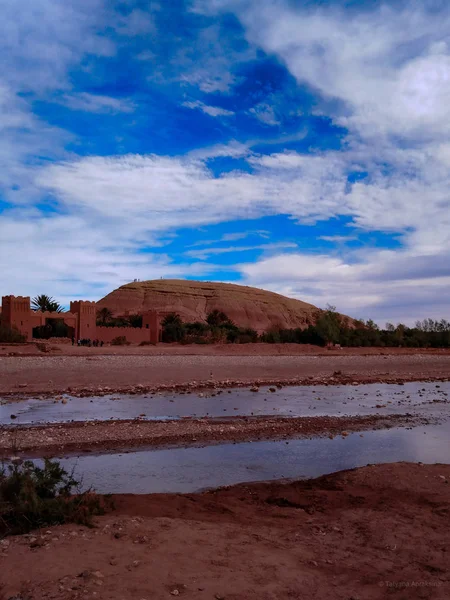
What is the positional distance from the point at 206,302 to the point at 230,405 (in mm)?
100279

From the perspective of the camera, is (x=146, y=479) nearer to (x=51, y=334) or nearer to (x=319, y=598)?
(x=319, y=598)

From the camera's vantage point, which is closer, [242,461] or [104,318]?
[242,461]

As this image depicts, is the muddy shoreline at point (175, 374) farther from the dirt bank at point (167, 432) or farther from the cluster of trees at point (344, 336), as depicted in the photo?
the cluster of trees at point (344, 336)

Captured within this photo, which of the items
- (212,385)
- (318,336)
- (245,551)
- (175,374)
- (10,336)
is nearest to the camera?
(245,551)

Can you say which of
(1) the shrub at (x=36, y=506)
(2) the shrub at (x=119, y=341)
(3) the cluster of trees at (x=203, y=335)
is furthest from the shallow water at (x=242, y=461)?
(3) the cluster of trees at (x=203, y=335)

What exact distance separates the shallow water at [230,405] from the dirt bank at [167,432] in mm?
1293

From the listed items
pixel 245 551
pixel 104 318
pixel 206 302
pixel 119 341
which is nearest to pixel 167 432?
pixel 245 551

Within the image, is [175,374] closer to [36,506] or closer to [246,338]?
[36,506]

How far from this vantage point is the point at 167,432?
12781 millimetres

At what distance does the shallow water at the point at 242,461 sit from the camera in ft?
28.9

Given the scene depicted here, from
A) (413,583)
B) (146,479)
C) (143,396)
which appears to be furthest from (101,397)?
(413,583)

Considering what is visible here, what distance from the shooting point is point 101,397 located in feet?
64.0

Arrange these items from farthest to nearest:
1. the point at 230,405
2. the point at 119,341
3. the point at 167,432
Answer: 1. the point at 119,341
2. the point at 230,405
3. the point at 167,432

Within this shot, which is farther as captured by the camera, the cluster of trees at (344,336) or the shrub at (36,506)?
the cluster of trees at (344,336)
